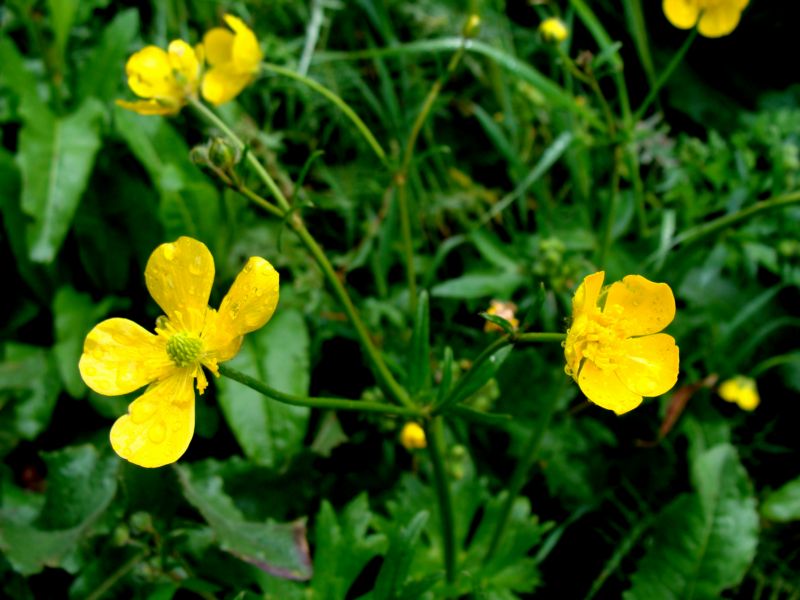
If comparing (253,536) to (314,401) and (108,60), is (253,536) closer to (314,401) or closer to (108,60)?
(314,401)

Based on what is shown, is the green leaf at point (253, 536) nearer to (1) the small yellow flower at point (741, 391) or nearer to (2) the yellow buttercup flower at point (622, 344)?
(2) the yellow buttercup flower at point (622, 344)

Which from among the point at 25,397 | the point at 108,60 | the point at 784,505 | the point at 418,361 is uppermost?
the point at 418,361

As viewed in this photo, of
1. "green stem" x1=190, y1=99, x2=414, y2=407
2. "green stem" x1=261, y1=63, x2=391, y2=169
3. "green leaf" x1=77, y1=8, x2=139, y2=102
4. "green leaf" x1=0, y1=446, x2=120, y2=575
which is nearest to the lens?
"green stem" x1=190, y1=99, x2=414, y2=407

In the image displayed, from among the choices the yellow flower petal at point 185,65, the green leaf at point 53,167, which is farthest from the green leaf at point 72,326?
the yellow flower petal at point 185,65

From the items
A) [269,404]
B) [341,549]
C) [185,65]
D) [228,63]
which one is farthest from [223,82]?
[341,549]

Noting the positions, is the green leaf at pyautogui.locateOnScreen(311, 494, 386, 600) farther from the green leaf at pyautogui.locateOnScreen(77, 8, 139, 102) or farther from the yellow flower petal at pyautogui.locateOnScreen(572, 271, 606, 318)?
the green leaf at pyautogui.locateOnScreen(77, 8, 139, 102)

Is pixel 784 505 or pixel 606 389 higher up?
pixel 606 389

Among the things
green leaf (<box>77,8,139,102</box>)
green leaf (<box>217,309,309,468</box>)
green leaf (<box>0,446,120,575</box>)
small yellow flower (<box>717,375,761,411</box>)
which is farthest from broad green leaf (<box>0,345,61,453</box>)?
small yellow flower (<box>717,375,761,411</box>)
